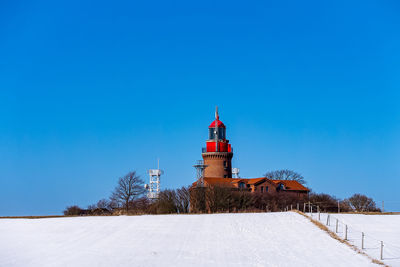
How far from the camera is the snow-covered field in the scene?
96.7 feet

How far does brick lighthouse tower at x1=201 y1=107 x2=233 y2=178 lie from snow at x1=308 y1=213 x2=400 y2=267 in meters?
35.9

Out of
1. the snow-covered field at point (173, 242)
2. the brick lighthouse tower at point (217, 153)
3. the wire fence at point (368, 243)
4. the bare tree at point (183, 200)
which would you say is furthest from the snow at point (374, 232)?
the brick lighthouse tower at point (217, 153)

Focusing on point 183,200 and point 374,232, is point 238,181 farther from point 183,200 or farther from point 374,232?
point 374,232

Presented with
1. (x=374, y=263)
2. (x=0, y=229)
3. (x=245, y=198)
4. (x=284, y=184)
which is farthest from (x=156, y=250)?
(x=284, y=184)

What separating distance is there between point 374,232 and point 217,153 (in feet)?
146

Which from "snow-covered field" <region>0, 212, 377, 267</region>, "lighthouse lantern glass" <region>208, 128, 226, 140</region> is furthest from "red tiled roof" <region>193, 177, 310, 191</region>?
"snow-covered field" <region>0, 212, 377, 267</region>

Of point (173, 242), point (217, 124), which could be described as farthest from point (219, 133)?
point (173, 242)

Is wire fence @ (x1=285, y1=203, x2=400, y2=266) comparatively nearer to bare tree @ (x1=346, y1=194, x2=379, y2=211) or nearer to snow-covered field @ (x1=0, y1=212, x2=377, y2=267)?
snow-covered field @ (x1=0, y1=212, x2=377, y2=267)

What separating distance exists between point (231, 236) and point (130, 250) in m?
8.38

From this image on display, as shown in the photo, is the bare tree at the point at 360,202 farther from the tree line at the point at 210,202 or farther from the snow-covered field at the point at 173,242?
the snow-covered field at the point at 173,242

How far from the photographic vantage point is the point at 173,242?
115ft

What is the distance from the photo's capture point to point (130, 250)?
1272 inches

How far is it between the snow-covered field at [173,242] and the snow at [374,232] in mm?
1707

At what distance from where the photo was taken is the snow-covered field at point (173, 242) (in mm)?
29484
